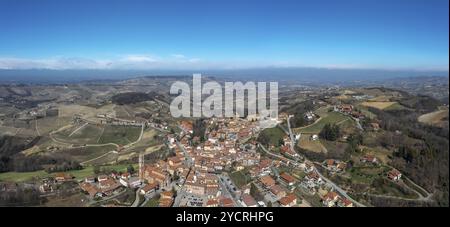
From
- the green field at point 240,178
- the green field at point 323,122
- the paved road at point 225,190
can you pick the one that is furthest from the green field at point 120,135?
the green field at point 323,122

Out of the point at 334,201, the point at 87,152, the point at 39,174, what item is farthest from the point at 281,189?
the point at 87,152

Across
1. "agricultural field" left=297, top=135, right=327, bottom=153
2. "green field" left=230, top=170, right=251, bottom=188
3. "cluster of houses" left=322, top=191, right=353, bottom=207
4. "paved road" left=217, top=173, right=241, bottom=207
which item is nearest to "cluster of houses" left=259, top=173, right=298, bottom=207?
"green field" left=230, top=170, right=251, bottom=188

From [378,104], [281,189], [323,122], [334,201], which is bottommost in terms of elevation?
[334,201]

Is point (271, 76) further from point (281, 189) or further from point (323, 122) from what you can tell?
point (281, 189)

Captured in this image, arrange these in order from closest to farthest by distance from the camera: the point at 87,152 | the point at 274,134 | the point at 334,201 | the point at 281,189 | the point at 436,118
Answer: the point at 334,201 < the point at 281,189 < the point at 436,118 < the point at 274,134 < the point at 87,152

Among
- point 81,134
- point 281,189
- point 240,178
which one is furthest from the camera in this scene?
point 81,134

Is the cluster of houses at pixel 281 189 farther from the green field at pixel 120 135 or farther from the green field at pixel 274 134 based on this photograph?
the green field at pixel 120 135
